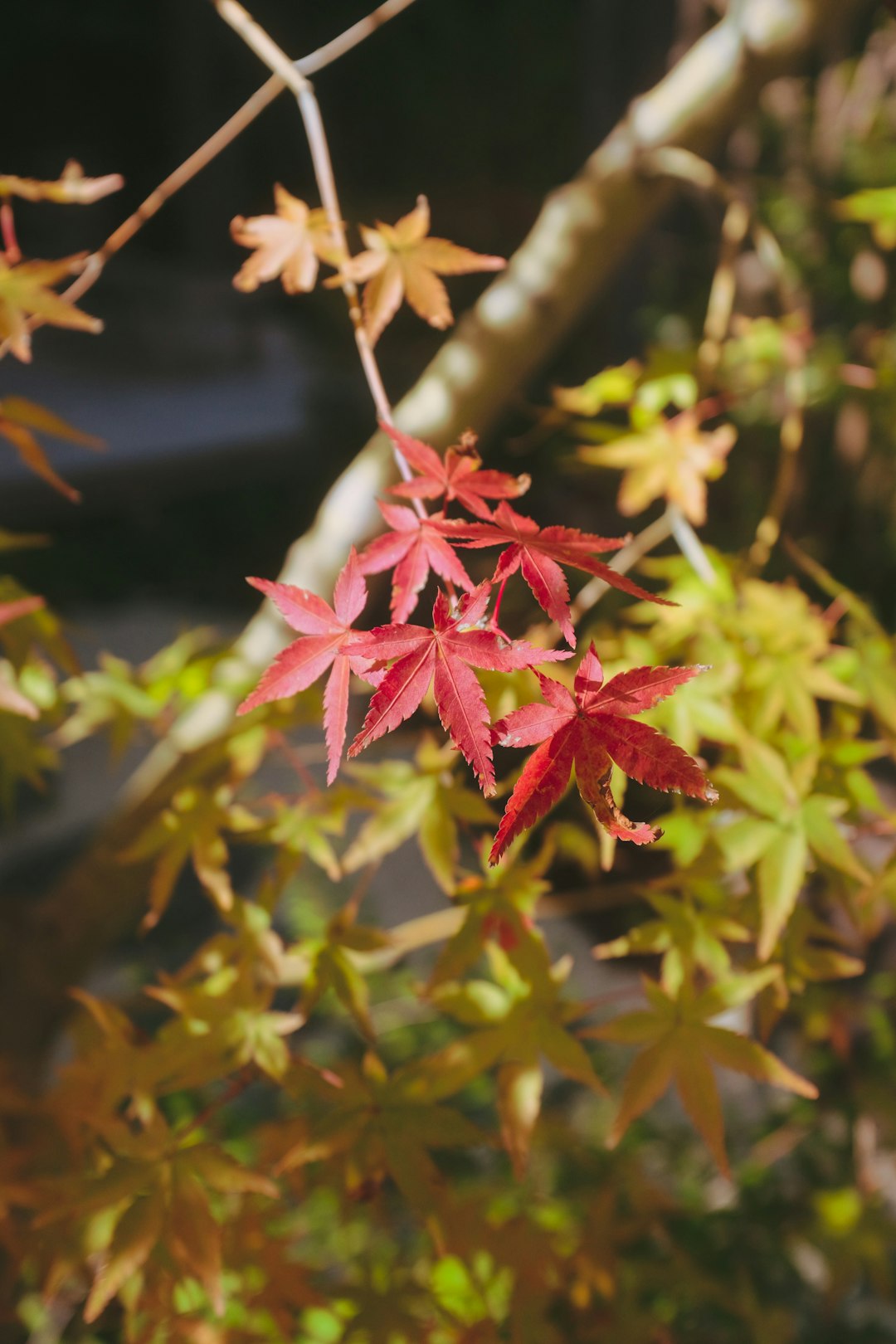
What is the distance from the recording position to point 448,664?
1.55ft

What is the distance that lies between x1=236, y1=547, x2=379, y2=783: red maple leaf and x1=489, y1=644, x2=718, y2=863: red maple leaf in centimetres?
9

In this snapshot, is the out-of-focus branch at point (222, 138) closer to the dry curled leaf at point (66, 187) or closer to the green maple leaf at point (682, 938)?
the dry curled leaf at point (66, 187)

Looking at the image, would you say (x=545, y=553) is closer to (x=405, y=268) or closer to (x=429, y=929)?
(x=405, y=268)

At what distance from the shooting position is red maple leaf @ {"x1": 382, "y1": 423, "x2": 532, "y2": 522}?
579 millimetres

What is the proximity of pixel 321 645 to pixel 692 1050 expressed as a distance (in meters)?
0.41

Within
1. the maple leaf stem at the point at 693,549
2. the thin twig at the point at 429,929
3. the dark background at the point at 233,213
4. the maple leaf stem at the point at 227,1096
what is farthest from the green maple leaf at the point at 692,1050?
the dark background at the point at 233,213

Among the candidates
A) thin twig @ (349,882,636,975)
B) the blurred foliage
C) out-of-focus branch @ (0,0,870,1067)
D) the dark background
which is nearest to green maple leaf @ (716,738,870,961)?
the blurred foliage

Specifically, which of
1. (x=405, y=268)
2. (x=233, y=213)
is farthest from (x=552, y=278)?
(x=233, y=213)

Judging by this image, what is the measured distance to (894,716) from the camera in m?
0.77

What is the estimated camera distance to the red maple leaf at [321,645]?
501 millimetres

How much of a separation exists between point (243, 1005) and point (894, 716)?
0.56 meters

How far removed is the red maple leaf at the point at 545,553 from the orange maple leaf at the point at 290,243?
31cm

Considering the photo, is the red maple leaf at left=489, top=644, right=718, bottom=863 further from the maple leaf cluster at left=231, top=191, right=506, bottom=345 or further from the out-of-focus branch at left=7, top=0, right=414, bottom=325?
the out-of-focus branch at left=7, top=0, right=414, bottom=325

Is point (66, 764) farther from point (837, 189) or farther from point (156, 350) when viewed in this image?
point (156, 350)
